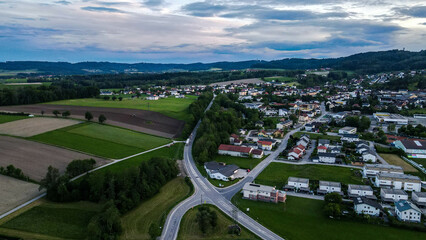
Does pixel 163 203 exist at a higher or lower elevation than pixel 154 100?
lower

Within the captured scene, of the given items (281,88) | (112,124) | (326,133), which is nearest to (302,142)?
(326,133)

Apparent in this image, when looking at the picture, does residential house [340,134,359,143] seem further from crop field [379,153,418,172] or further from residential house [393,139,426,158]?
residential house [393,139,426,158]

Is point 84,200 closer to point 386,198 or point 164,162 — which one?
point 164,162

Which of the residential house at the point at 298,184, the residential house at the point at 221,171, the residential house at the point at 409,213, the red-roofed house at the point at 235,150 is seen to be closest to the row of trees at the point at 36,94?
the red-roofed house at the point at 235,150

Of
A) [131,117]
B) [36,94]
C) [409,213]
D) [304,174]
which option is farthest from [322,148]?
[36,94]

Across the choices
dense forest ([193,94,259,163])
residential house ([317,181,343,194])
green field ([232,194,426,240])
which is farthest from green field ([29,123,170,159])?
residential house ([317,181,343,194])

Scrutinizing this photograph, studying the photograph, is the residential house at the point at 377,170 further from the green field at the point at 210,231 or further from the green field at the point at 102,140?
the green field at the point at 102,140

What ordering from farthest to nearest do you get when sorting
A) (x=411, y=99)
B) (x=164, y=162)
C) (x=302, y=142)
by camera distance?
(x=411, y=99), (x=302, y=142), (x=164, y=162)
